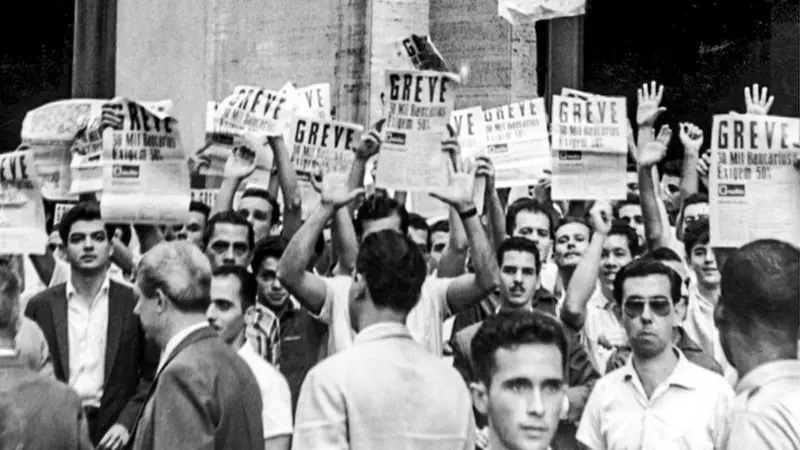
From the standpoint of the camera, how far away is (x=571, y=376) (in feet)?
24.4

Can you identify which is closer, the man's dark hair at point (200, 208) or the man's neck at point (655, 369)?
the man's neck at point (655, 369)

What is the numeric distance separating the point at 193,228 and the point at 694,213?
2.76 metres

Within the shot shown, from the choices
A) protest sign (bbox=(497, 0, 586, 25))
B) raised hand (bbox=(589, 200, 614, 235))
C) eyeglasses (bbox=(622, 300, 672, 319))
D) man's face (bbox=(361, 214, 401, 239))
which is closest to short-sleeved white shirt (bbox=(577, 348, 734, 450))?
eyeglasses (bbox=(622, 300, 672, 319))

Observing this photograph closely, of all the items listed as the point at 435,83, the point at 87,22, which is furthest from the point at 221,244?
the point at 87,22

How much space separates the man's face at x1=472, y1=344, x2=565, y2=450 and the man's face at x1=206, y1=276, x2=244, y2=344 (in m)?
2.63

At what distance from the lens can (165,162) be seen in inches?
341

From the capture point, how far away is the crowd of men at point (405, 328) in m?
4.57

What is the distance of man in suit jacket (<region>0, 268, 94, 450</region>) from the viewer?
17.6ft

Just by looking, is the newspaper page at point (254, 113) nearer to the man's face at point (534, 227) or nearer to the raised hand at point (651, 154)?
the man's face at point (534, 227)

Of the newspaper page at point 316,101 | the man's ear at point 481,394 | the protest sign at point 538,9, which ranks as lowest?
the man's ear at point 481,394

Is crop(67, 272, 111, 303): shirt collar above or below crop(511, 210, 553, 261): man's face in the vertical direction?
below

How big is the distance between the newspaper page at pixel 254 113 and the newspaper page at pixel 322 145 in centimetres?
13

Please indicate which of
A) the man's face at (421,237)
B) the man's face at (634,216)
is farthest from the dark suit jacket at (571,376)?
A: the man's face at (634,216)

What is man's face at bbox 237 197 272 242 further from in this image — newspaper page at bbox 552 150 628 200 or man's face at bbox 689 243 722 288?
man's face at bbox 689 243 722 288
